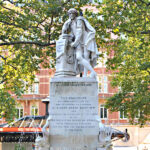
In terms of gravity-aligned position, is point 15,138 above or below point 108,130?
below

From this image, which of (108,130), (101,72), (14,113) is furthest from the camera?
(101,72)

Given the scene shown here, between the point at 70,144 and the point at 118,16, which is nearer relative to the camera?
the point at 70,144

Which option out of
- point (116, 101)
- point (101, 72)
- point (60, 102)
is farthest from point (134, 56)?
point (101, 72)

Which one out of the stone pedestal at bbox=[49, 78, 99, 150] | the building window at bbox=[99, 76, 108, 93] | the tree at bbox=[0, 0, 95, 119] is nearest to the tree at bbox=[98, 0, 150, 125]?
the tree at bbox=[0, 0, 95, 119]

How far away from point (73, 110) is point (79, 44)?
243cm

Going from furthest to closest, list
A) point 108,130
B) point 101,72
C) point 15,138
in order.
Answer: point 101,72
point 15,138
point 108,130

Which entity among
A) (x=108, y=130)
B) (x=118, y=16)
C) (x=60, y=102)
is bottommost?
(x=108, y=130)

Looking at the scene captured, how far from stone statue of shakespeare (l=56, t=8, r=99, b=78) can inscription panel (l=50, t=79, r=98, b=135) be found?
2.91ft

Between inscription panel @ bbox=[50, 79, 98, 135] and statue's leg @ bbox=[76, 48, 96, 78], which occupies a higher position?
statue's leg @ bbox=[76, 48, 96, 78]

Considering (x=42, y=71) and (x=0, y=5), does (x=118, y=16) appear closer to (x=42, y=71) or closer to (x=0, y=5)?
(x=0, y=5)

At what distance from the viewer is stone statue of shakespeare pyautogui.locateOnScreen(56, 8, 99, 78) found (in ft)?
39.2

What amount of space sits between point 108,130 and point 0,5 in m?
12.2

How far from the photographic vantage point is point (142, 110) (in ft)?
82.2

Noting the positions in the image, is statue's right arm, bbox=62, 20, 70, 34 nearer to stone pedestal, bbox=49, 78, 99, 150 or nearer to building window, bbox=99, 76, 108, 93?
stone pedestal, bbox=49, 78, 99, 150
